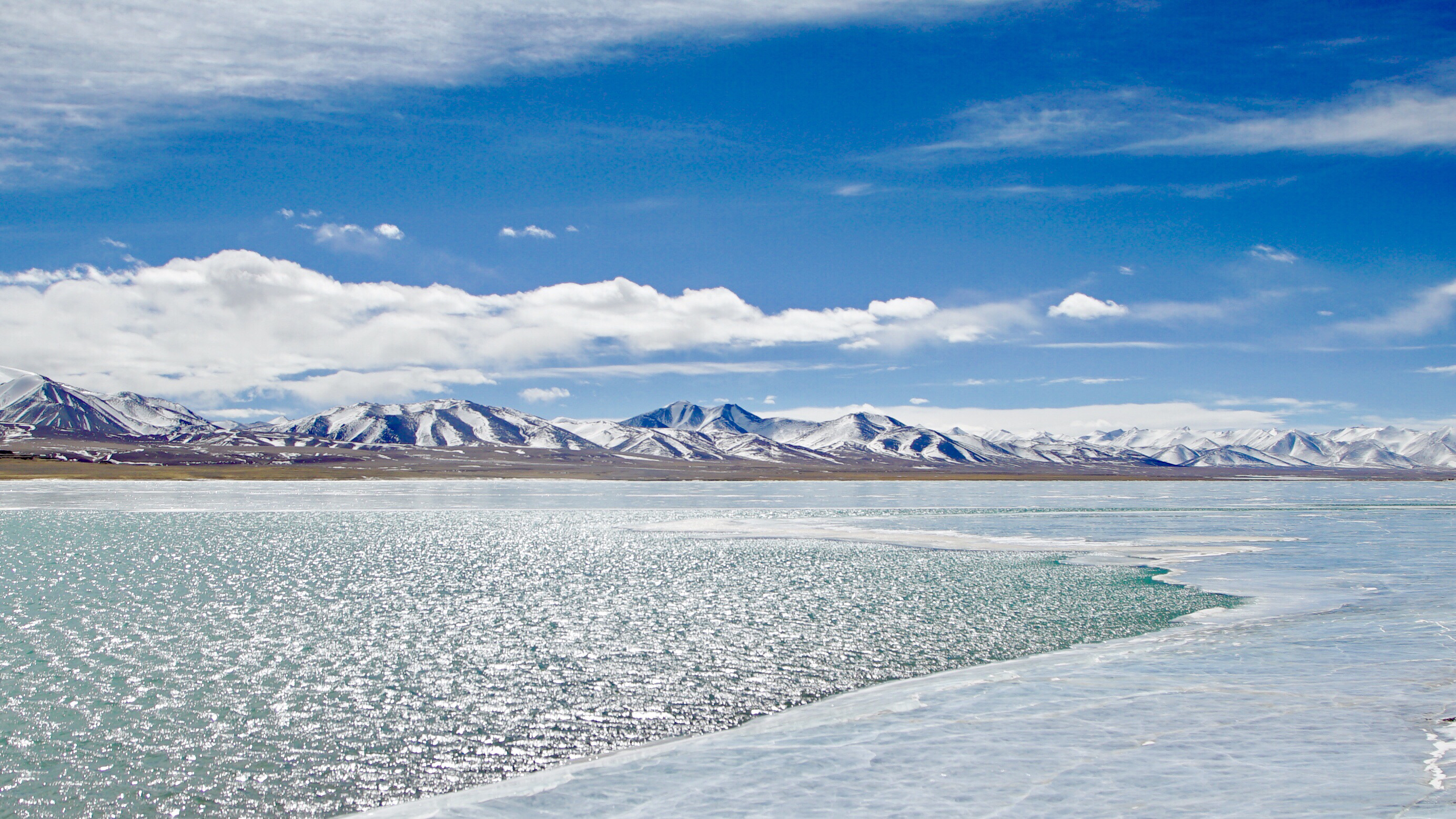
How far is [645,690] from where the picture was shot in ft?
66.4

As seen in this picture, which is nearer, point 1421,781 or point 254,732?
point 1421,781

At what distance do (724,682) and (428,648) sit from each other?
29.4 feet

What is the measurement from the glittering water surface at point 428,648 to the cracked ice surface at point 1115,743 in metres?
1.64

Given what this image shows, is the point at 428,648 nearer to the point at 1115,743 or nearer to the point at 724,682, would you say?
the point at 724,682

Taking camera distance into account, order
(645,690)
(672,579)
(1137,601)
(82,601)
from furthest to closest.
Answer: (672,579) < (1137,601) < (82,601) < (645,690)

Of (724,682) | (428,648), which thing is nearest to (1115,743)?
(724,682)

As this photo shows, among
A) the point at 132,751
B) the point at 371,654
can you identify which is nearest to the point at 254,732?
the point at 132,751

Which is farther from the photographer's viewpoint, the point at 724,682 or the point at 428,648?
the point at 428,648

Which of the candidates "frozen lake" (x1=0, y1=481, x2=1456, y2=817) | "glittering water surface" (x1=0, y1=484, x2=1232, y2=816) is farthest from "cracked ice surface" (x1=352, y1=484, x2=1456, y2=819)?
"glittering water surface" (x1=0, y1=484, x2=1232, y2=816)

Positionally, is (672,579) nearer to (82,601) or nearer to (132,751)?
(82,601)

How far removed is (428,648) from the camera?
80.5 ft

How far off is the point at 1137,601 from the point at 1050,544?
23836 millimetres

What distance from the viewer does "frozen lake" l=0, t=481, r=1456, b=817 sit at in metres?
13.5

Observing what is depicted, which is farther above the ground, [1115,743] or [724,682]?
[1115,743]
